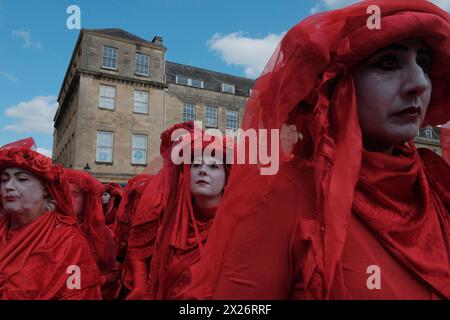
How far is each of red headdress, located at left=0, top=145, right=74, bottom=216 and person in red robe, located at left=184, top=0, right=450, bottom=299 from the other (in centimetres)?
218

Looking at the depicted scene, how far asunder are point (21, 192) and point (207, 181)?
151cm

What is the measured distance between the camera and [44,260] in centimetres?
258

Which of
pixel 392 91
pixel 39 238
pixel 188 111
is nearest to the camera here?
pixel 392 91

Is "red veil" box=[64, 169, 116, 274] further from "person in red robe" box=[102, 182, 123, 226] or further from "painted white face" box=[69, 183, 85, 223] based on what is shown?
"person in red robe" box=[102, 182, 123, 226]

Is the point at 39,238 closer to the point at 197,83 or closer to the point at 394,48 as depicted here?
the point at 394,48

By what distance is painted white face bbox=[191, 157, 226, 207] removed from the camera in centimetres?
323

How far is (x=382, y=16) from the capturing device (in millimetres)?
1135

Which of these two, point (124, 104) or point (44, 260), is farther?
point (124, 104)

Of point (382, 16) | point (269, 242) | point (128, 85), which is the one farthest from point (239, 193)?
point (128, 85)

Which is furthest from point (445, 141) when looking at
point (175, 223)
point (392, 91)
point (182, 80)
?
point (182, 80)

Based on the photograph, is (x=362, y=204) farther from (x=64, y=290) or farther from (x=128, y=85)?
(x=128, y=85)

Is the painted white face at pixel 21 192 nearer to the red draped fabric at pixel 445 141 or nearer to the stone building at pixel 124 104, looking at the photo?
the red draped fabric at pixel 445 141

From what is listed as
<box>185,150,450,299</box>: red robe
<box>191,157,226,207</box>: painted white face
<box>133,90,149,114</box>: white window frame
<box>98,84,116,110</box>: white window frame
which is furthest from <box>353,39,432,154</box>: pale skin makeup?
<box>133,90,149,114</box>: white window frame

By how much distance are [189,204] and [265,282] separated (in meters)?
2.24
